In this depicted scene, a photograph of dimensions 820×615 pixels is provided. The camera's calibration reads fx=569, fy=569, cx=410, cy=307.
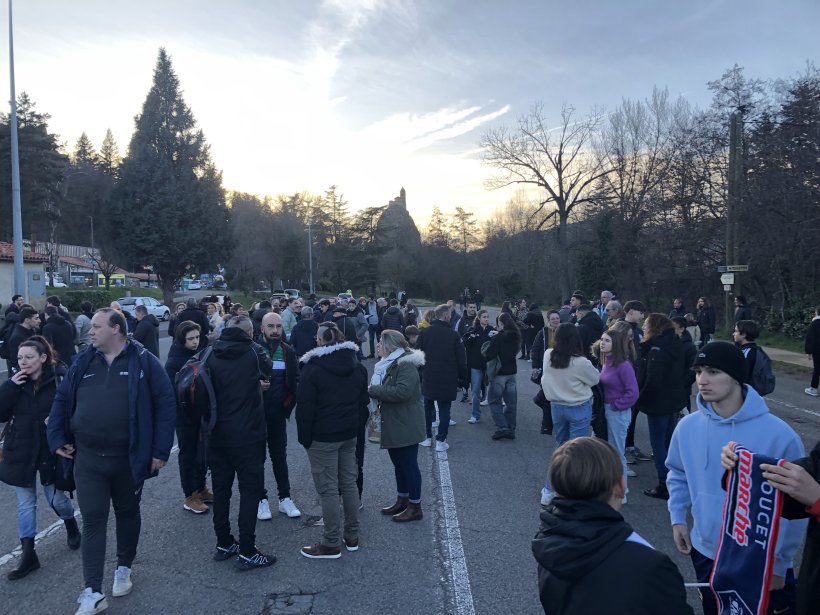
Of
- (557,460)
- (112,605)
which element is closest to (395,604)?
(112,605)

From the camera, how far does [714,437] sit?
2.86 metres

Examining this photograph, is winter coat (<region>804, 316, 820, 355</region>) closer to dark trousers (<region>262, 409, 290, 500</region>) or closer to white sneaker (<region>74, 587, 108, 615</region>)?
dark trousers (<region>262, 409, 290, 500</region>)

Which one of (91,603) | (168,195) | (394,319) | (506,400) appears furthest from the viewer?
(168,195)

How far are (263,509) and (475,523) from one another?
2.04m

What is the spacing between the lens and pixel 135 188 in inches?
1676

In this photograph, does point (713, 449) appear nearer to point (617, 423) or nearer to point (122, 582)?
point (617, 423)

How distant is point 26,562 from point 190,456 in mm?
1536

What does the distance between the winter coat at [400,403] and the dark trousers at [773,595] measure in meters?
2.84

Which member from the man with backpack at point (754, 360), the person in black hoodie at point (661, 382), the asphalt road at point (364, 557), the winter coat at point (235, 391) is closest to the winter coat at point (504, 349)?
the asphalt road at point (364, 557)

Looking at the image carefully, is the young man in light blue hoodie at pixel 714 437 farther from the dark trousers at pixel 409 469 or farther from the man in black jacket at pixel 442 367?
the man in black jacket at pixel 442 367

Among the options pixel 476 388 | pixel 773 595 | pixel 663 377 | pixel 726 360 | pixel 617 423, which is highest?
pixel 726 360

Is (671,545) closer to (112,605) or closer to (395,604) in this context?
(395,604)

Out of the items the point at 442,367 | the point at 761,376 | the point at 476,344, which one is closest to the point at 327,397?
the point at 442,367

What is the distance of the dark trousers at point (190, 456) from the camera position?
560 cm
